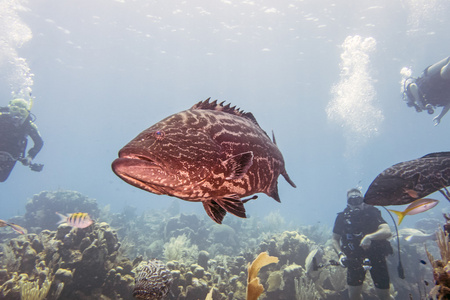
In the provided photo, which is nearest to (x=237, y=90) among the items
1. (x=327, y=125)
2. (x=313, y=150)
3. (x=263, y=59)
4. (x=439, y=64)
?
(x=263, y=59)

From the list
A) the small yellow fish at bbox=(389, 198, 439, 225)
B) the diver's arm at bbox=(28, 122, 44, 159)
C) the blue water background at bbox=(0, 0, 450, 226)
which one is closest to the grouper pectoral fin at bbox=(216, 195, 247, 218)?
the small yellow fish at bbox=(389, 198, 439, 225)

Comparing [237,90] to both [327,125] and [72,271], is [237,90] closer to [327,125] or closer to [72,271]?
[327,125]

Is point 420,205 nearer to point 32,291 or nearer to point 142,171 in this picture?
point 142,171

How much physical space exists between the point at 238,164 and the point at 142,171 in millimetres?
632

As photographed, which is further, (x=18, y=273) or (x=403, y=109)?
(x=403, y=109)

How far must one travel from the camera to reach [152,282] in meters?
3.14

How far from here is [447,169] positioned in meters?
2.28

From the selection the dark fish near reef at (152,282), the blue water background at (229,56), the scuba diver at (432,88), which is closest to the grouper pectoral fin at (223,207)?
the dark fish near reef at (152,282)

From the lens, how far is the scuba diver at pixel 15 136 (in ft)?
33.3

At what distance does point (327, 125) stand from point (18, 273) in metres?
97.5

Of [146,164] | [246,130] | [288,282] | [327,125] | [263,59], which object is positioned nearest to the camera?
[146,164]

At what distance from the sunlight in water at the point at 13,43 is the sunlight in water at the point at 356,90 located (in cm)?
5162

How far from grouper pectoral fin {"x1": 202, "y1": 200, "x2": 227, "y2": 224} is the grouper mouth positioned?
44 cm

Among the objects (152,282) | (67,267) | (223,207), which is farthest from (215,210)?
(67,267)
